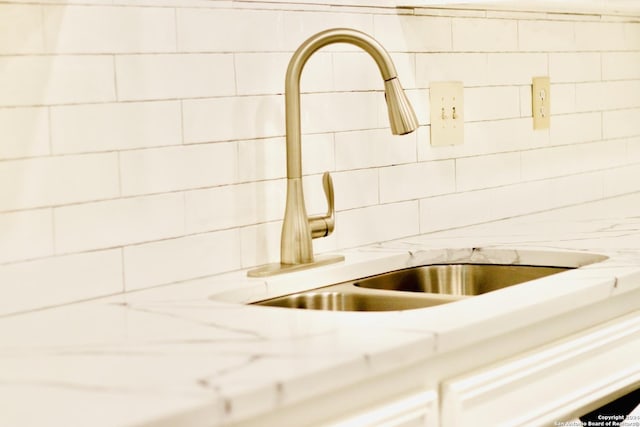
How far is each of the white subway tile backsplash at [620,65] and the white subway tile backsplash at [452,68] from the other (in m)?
0.59

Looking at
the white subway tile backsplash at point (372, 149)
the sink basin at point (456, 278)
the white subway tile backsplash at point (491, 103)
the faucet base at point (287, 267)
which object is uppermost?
the white subway tile backsplash at point (491, 103)

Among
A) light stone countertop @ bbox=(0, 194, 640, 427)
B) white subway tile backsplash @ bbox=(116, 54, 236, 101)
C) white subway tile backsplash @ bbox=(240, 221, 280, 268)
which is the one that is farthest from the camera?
white subway tile backsplash @ bbox=(240, 221, 280, 268)

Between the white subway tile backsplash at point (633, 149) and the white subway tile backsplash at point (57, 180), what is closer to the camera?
the white subway tile backsplash at point (57, 180)

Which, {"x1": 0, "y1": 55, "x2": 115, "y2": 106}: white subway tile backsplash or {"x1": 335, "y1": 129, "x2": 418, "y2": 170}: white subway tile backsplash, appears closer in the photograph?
{"x1": 0, "y1": 55, "x2": 115, "y2": 106}: white subway tile backsplash

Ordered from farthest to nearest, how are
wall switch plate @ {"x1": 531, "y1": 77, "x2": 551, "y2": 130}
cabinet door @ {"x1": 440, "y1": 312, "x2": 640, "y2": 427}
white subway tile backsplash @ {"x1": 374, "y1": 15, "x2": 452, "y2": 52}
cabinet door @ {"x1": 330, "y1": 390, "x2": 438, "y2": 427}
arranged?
wall switch plate @ {"x1": 531, "y1": 77, "x2": 551, "y2": 130}, white subway tile backsplash @ {"x1": 374, "y1": 15, "x2": 452, "y2": 52}, cabinet door @ {"x1": 440, "y1": 312, "x2": 640, "y2": 427}, cabinet door @ {"x1": 330, "y1": 390, "x2": 438, "y2": 427}

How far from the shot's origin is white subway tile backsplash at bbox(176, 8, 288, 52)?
1655 millimetres

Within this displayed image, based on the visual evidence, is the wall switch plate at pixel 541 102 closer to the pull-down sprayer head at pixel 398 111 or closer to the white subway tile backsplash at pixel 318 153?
the white subway tile backsplash at pixel 318 153

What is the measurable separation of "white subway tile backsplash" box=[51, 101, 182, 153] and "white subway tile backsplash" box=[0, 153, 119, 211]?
19 millimetres

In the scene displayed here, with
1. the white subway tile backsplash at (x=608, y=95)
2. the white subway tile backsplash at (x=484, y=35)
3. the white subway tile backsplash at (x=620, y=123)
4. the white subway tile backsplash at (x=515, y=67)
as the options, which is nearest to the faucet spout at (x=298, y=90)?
the white subway tile backsplash at (x=484, y=35)

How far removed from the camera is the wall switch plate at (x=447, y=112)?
2.19 metres

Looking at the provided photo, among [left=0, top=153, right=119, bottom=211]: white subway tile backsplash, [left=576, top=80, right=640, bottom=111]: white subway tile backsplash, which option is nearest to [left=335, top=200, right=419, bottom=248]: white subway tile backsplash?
[left=0, top=153, right=119, bottom=211]: white subway tile backsplash

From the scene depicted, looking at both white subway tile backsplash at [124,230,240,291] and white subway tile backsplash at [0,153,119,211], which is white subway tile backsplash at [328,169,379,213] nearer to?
white subway tile backsplash at [124,230,240,291]

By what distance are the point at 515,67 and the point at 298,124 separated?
0.88 meters

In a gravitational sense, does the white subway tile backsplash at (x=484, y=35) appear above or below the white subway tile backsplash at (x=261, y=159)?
above
